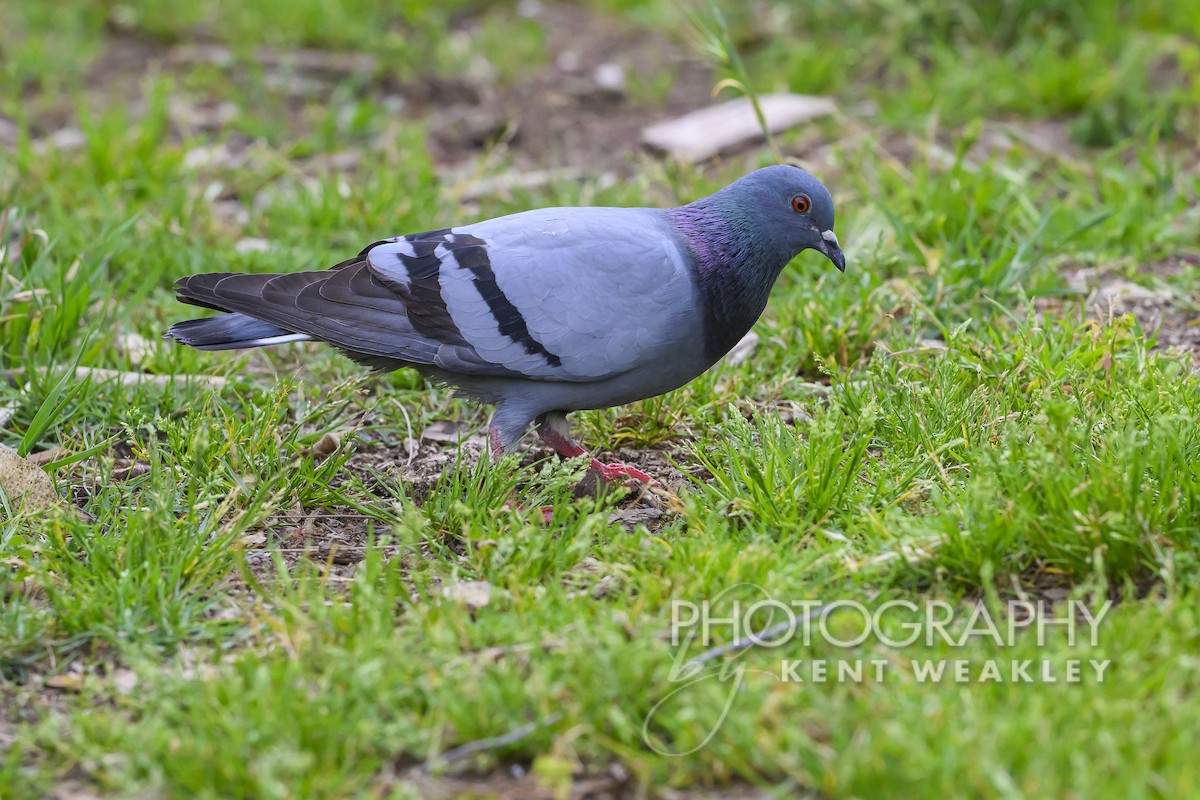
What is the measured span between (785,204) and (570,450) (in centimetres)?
111

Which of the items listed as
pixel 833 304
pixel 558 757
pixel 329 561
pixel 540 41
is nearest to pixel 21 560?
pixel 329 561

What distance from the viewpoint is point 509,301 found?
3951mm

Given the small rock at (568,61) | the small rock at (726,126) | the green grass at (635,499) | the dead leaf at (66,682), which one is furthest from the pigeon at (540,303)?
the small rock at (568,61)

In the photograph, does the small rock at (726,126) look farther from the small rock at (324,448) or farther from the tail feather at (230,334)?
the tail feather at (230,334)

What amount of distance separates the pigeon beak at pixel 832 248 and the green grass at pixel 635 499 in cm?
33

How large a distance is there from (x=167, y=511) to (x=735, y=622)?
158 cm

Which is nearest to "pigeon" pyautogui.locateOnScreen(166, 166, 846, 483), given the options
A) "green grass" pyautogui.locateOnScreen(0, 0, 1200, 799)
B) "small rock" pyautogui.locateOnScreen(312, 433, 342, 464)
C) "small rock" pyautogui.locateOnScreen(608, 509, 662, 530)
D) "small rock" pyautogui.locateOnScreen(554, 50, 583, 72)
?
"small rock" pyautogui.locateOnScreen(608, 509, 662, 530)

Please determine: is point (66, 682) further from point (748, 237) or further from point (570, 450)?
point (748, 237)

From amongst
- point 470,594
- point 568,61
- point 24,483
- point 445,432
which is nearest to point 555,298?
point 445,432

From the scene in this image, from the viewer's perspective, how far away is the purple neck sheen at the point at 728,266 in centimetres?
405

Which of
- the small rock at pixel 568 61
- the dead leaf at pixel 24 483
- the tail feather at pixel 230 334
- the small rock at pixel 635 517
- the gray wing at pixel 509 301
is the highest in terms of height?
the small rock at pixel 568 61

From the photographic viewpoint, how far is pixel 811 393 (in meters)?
4.64

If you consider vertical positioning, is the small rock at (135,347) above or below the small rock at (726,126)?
below

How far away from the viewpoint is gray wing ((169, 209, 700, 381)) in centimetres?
391
